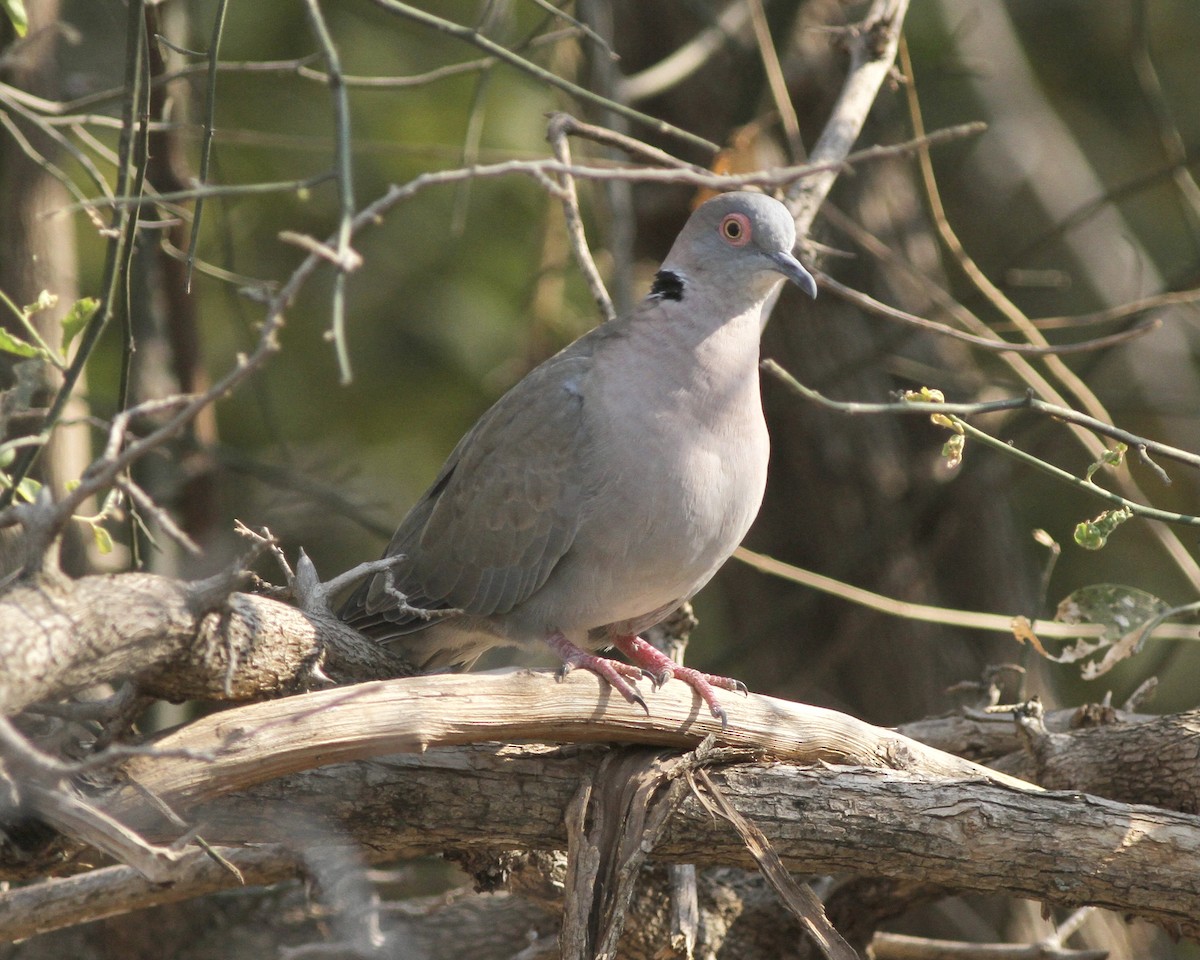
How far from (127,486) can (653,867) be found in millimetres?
1925

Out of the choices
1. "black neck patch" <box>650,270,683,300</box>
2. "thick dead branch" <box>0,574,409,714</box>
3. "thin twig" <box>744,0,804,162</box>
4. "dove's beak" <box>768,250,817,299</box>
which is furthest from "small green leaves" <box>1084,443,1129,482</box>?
"thin twig" <box>744,0,804,162</box>

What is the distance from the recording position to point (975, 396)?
536cm

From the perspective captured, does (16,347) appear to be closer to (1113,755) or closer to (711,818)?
(711,818)

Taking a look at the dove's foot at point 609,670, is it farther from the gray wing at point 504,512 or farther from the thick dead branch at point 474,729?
the gray wing at point 504,512

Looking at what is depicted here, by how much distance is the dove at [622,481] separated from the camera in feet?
11.1

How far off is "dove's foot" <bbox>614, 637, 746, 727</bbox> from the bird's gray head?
0.96 meters

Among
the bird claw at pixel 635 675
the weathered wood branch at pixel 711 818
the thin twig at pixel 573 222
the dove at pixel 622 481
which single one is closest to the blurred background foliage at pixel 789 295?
the thin twig at pixel 573 222

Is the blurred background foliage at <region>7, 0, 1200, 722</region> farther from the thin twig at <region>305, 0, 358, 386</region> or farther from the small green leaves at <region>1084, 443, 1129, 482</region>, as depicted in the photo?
the small green leaves at <region>1084, 443, 1129, 482</region>

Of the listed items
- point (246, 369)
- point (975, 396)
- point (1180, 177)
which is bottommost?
point (975, 396)

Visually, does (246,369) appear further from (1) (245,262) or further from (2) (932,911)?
(1) (245,262)

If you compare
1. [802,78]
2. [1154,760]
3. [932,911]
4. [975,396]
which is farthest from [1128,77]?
[1154,760]

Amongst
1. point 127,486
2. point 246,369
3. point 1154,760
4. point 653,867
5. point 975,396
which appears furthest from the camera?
point 975,396

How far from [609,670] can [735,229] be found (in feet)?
4.07

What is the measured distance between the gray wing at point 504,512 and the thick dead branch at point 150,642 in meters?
0.68
